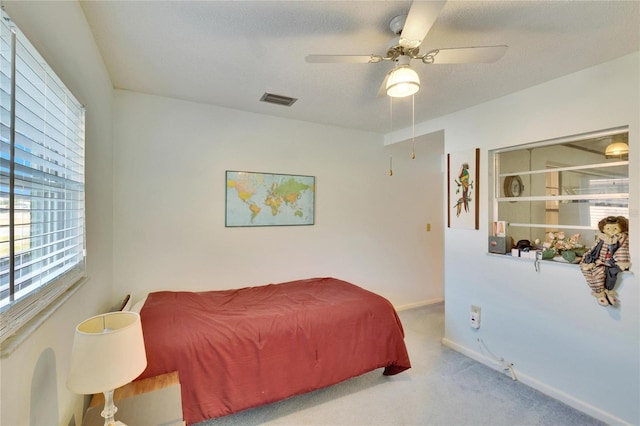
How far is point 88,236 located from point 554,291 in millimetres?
3300

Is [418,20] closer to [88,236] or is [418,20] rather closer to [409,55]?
[409,55]

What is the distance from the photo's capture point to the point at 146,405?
4.63ft

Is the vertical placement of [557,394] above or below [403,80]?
below

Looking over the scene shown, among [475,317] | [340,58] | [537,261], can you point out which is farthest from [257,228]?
[537,261]

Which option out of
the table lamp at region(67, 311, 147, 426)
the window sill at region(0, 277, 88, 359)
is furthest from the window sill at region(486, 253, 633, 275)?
the window sill at region(0, 277, 88, 359)

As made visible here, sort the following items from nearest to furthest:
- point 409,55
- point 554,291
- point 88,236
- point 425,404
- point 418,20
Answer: point 418,20 < point 409,55 < point 88,236 < point 425,404 < point 554,291

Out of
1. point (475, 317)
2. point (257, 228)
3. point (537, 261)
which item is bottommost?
point (475, 317)

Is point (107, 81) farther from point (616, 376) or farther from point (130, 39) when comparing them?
point (616, 376)

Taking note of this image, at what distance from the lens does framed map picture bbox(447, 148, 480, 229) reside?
2.82 m

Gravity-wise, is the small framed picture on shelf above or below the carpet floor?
above

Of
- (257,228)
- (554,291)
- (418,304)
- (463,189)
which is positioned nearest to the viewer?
(554,291)

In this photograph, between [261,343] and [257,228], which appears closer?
[261,343]

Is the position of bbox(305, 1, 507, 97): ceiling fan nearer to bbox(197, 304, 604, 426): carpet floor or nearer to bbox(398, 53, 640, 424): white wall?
bbox(398, 53, 640, 424): white wall

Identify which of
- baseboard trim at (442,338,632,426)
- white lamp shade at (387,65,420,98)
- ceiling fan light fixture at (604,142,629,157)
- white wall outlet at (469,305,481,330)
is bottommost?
baseboard trim at (442,338,632,426)
